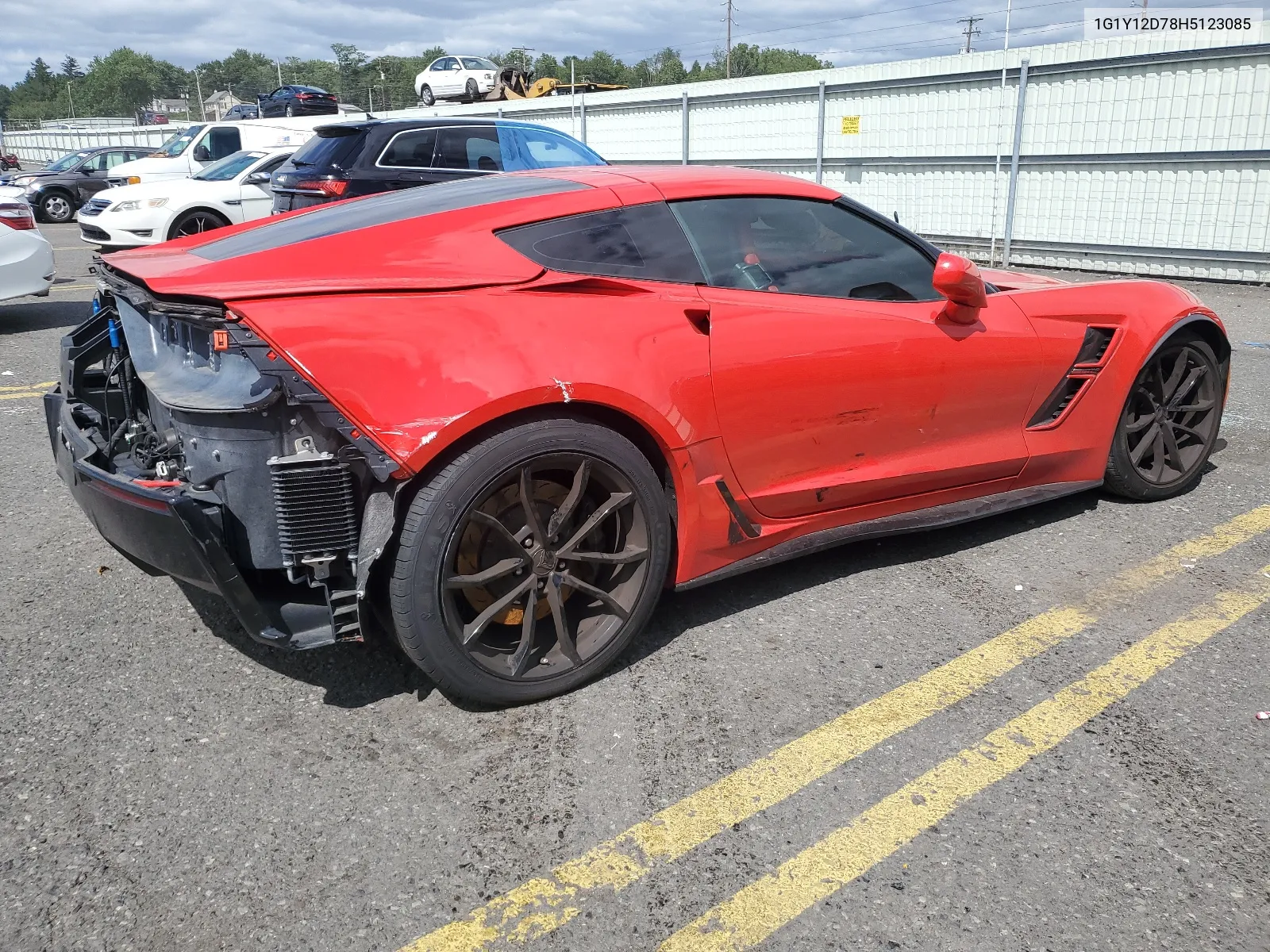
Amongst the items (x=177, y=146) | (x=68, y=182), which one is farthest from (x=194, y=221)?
(x=68, y=182)

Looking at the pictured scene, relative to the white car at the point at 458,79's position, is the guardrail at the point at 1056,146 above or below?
below

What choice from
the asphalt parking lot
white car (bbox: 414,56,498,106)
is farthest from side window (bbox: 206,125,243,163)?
the asphalt parking lot

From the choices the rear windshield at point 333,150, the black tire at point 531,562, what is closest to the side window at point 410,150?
the rear windshield at point 333,150

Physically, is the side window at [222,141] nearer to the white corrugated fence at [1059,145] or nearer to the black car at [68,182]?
the black car at [68,182]

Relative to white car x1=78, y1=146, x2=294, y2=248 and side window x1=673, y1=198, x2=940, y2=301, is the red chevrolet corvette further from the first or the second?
white car x1=78, y1=146, x2=294, y2=248

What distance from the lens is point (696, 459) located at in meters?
2.94

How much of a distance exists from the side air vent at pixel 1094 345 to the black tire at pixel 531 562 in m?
1.99

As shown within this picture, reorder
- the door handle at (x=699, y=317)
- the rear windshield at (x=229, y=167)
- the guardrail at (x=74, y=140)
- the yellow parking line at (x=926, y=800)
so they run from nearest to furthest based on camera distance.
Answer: the yellow parking line at (x=926, y=800) < the door handle at (x=699, y=317) < the rear windshield at (x=229, y=167) < the guardrail at (x=74, y=140)

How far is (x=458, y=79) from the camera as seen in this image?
30734 millimetres

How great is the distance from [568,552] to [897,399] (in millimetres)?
1302

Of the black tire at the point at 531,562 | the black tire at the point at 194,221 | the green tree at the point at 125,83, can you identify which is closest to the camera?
the black tire at the point at 531,562

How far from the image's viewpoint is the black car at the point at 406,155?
9711 mm

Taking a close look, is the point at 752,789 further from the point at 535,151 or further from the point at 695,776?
the point at 535,151

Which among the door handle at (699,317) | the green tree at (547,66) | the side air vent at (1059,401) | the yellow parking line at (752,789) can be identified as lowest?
the yellow parking line at (752,789)
